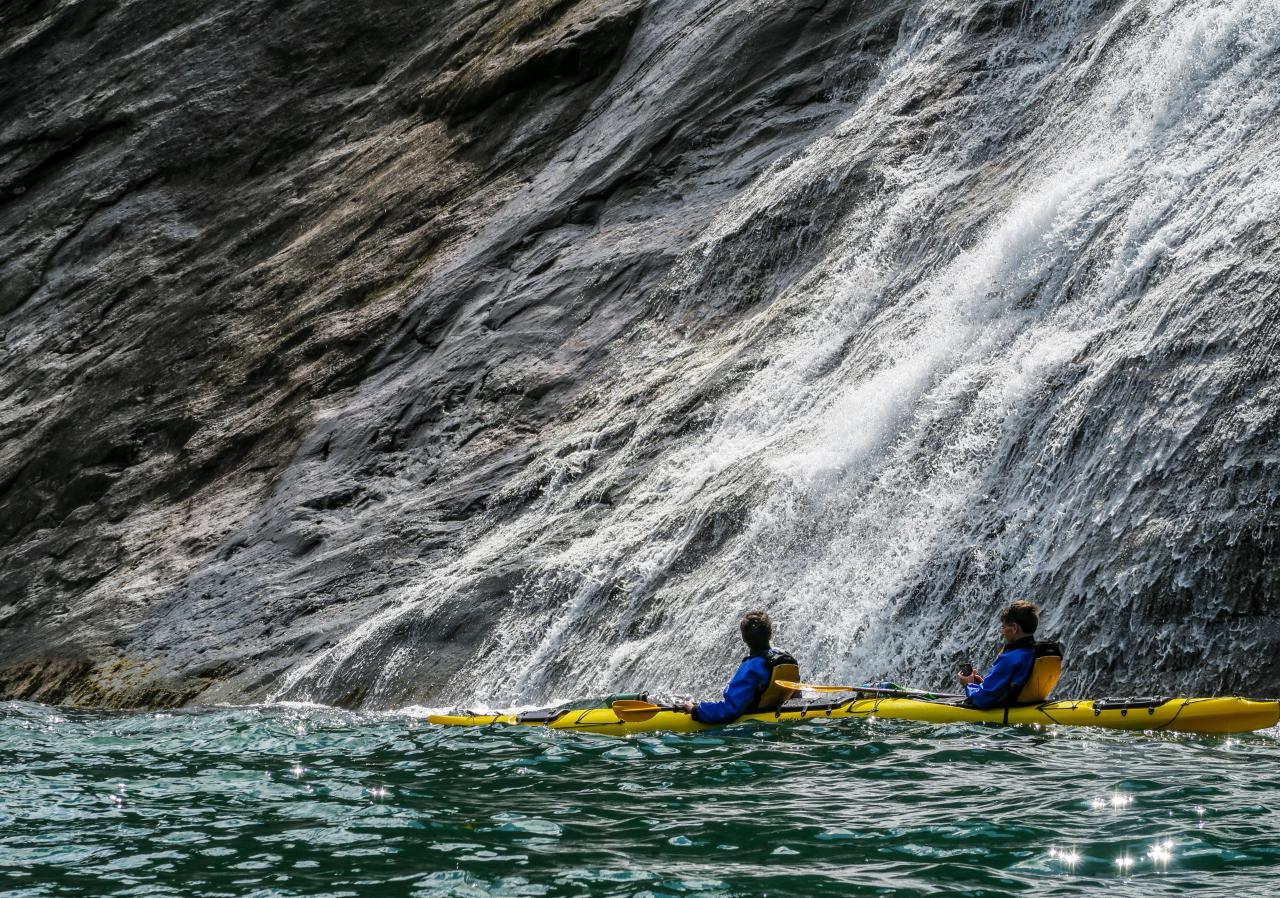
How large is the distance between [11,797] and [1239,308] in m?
11.4

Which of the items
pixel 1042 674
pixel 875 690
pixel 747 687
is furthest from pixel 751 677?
pixel 1042 674

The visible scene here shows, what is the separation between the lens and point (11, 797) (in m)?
10.9

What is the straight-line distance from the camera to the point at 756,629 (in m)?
12.3

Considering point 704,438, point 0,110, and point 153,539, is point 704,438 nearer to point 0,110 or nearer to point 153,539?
point 153,539

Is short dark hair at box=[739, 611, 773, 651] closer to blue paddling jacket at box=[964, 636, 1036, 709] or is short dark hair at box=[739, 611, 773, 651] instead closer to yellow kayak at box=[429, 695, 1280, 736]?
yellow kayak at box=[429, 695, 1280, 736]

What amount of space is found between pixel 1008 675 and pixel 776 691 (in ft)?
6.73

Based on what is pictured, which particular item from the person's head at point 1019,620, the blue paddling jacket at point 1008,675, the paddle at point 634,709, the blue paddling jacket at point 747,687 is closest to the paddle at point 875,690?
the blue paddling jacket at point 747,687

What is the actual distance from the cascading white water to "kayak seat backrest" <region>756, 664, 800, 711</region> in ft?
5.63

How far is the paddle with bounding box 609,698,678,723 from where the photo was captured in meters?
12.8

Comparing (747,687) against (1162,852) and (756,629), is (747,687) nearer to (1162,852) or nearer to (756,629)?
(756,629)

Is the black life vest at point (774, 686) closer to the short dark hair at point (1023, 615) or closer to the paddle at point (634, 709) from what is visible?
the paddle at point (634, 709)

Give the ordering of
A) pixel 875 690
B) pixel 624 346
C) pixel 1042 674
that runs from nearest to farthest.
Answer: pixel 1042 674 < pixel 875 690 < pixel 624 346

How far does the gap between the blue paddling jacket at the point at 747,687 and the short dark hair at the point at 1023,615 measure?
6.58 ft

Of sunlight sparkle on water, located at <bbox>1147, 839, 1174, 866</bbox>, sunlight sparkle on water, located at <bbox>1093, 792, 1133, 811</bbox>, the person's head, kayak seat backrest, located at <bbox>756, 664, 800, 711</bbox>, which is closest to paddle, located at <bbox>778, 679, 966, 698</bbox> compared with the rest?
kayak seat backrest, located at <bbox>756, 664, 800, 711</bbox>
